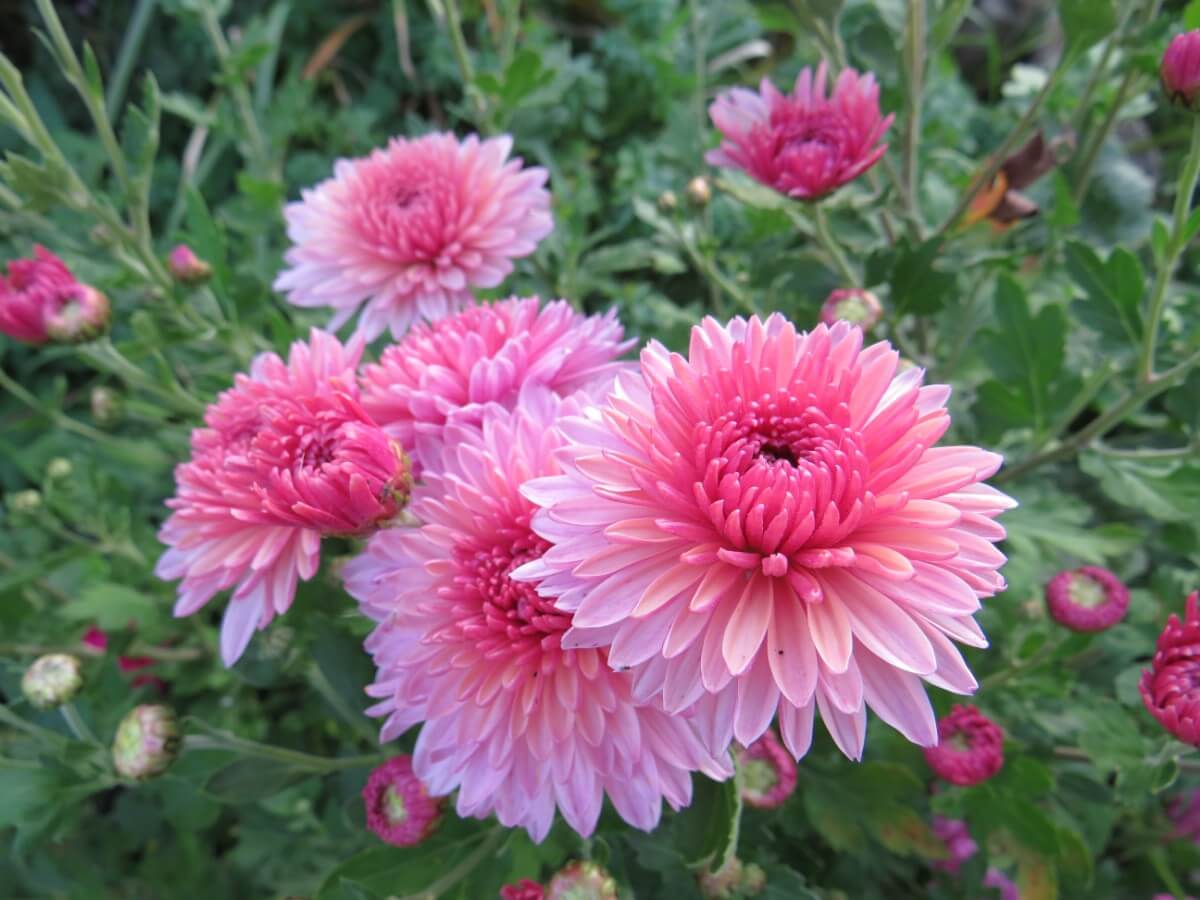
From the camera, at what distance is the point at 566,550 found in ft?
2.35

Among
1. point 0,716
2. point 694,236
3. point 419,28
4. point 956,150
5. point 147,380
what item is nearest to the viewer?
point 0,716

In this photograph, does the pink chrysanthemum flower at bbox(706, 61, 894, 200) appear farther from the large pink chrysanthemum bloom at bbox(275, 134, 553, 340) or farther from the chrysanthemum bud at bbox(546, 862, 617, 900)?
the chrysanthemum bud at bbox(546, 862, 617, 900)

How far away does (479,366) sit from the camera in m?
0.92

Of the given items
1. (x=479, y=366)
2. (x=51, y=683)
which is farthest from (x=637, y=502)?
(x=51, y=683)

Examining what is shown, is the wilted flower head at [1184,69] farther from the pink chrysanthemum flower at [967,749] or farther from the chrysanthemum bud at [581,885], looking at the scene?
the chrysanthemum bud at [581,885]

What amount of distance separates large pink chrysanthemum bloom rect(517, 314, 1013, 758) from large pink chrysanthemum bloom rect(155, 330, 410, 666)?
188 millimetres

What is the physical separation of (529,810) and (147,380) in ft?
3.30

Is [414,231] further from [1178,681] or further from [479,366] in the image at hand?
[1178,681]

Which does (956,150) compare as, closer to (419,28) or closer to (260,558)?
(419,28)

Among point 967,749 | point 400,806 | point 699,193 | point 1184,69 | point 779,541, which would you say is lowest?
point 967,749

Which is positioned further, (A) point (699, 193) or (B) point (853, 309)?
(A) point (699, 193)

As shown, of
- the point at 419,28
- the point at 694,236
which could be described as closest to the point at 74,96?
the point at 419,28

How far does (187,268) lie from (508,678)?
1.10 meters

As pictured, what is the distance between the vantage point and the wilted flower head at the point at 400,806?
1.04 metres
